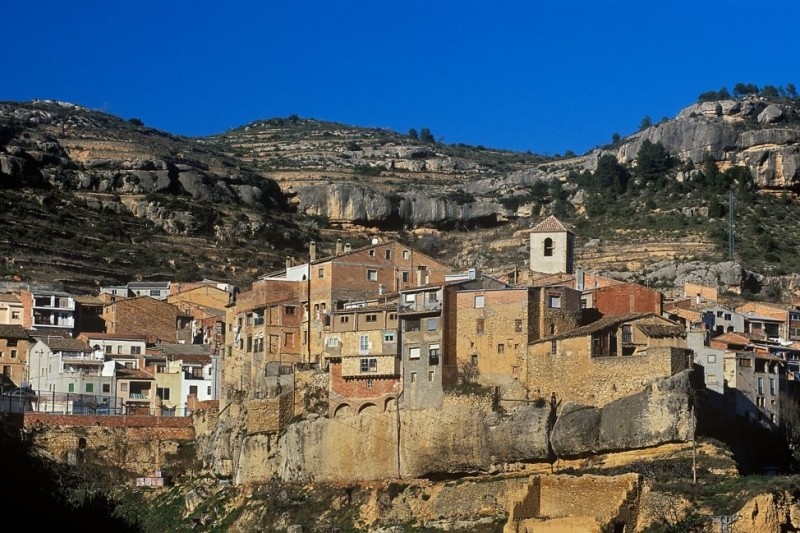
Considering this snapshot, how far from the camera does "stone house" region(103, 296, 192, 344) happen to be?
298 ft

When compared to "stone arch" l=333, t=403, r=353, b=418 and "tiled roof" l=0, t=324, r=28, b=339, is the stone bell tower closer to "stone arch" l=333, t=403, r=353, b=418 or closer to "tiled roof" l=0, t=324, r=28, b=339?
"stone arch" l=333, t=403, r=353, b=418

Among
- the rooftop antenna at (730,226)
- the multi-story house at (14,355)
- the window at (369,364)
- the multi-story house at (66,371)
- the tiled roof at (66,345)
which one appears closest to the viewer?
the window at (369,364)

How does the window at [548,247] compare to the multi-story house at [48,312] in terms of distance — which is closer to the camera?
the window at [548,247]

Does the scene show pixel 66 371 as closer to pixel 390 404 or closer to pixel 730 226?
pixel 390 404

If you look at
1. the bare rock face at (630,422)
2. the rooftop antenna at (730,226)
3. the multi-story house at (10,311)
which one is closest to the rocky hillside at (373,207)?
the rooftop antenna at (730,226)

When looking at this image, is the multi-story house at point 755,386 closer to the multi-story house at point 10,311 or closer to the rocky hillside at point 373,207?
the rocky hillside at point 373,207

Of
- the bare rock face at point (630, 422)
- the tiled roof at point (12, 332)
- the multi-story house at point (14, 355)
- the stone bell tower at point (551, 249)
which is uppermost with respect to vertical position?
the stone bell tower at point (551, 249)

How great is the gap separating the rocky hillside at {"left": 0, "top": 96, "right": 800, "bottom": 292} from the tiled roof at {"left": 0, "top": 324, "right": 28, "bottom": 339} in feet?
48.2

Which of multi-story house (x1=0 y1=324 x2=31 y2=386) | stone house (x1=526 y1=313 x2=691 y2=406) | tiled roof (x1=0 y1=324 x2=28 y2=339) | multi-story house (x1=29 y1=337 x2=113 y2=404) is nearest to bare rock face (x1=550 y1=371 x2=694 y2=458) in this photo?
stone house (x1=526 y1=313 x2=691 y2=406)

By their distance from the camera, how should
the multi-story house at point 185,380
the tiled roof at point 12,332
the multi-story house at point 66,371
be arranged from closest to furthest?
1. the multi-story house at point 185,380
2. the multi-story house at point 66,371
3. the tiled roof at point 12,332

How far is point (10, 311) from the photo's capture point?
9069 cm

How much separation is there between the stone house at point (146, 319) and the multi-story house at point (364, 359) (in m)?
23.2

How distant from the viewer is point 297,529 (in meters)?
64.2

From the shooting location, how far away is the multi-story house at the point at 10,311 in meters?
90.6
